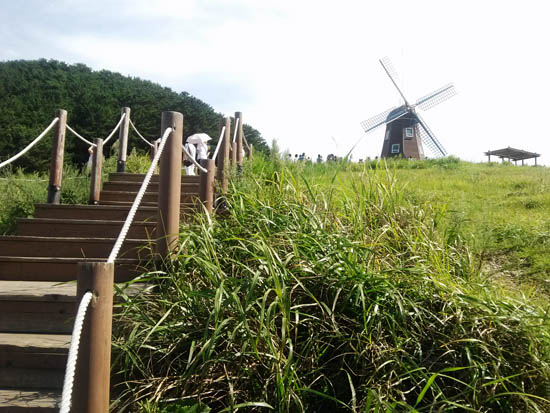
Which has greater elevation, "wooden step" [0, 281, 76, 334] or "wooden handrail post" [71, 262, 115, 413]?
"wooden handrail post" [71, 262, 115, 413]

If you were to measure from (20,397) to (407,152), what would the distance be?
27442mm

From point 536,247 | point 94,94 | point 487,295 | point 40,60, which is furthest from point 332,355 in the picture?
point 40,60

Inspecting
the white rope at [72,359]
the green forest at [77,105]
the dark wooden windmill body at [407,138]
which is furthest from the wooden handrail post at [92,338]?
the green forest at [77,105]

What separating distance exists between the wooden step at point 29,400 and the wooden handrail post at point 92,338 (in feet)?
3.34

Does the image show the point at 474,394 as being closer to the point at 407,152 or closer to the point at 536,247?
the point at 536,247

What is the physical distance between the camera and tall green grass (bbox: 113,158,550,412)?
240 centimetres

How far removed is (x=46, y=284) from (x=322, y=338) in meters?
2.41

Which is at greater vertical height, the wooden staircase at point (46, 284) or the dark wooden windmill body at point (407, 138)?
the dark wooden windmill body at point (407, 138)

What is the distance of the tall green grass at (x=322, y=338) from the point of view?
7.86 feet

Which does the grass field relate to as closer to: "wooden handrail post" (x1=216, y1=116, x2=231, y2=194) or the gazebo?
"wooden handrail post" (x1=216, y1=116, x2=231, y2=194)

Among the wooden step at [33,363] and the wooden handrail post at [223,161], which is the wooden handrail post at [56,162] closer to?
the wooden handrail post at [223,161]

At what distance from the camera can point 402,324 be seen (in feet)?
8.97

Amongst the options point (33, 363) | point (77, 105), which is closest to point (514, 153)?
point (77, 105)

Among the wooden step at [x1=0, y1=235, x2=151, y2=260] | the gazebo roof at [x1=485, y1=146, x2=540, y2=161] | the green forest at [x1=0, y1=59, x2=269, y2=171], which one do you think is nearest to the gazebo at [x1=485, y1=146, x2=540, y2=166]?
the gazebo roof at [x1=485, y1=146, x2=540, y2=161]
